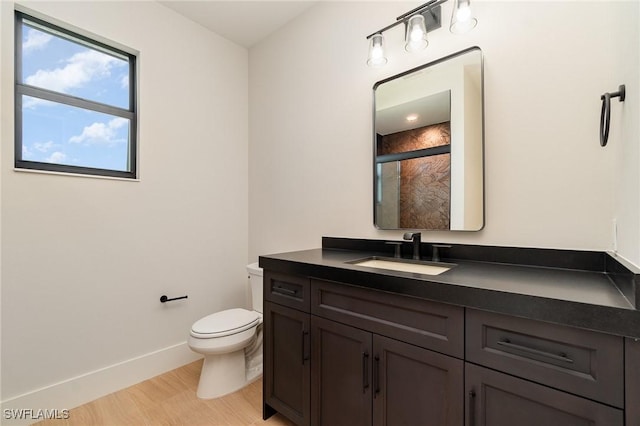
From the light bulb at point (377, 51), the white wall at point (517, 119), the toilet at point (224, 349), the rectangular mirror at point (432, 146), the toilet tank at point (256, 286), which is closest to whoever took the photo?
the white wall at point (517, 119)

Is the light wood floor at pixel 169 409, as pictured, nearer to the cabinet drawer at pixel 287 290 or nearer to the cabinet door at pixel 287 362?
the cabinet door at pixel 287 362

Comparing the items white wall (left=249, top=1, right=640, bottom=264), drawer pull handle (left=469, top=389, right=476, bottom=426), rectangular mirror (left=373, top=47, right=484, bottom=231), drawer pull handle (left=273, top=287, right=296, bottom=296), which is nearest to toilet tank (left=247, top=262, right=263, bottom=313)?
white wall (left=249, top=1, right=640, bottom=264)

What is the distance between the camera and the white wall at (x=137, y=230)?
168 cm

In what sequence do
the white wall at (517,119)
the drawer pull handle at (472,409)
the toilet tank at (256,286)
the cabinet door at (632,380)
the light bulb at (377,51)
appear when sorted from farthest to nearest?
the toilet tank at (256,286) < the light bulb at (377,51) < the white wall at (517,119) < the drawer pull handle at (472,409) < the cabinet door at (632,380)

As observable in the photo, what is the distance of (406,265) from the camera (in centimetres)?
158

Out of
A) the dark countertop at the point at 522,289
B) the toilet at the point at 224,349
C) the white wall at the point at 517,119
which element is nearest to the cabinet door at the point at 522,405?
the dark countertop at the point at 522,289

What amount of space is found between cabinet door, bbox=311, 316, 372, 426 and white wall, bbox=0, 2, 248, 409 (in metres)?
1.49

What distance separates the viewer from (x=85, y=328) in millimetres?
1902

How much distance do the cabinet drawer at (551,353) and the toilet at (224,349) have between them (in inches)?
56.8

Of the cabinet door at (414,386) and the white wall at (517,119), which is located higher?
the white wall at (517,119)

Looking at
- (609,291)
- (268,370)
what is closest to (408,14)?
(609,291)

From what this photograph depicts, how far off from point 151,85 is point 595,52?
8.64 ft

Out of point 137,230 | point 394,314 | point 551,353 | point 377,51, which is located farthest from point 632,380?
point 137,230

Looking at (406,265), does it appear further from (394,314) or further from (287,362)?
(287,362)
